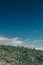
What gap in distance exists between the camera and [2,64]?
3231cm

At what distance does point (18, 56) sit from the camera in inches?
1457

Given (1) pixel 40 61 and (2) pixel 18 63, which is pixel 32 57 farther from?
(2) pixel 18 63

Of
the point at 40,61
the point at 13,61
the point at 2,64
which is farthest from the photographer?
the point at 40,61

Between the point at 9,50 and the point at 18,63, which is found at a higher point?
the point at 9,50

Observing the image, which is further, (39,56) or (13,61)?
(39,56)

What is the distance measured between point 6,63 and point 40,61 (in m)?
6.58

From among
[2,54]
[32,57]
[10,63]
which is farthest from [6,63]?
[32,57]

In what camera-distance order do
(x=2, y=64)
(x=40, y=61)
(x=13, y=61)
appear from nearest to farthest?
1. (x=2, y=64)
2. (x=13, y=61)
3. (x=40, y=61)

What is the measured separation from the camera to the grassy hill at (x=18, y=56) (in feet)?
113

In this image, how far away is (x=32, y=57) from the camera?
37.8m

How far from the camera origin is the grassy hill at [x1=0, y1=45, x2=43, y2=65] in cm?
3450

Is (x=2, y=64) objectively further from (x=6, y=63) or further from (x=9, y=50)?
(x=9, y=50)

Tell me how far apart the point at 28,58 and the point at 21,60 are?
147 centimetres

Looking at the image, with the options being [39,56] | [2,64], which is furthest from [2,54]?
[39,56]
